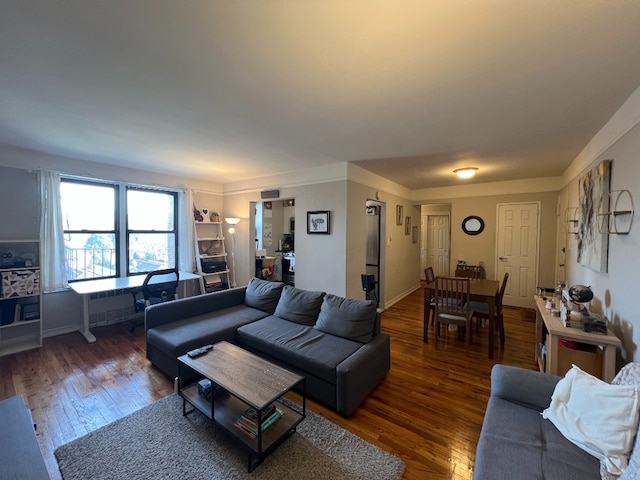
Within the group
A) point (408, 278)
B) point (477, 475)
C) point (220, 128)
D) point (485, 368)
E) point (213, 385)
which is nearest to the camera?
point (477, 475)

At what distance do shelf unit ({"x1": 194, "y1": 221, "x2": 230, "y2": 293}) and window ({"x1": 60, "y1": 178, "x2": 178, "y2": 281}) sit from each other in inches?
17.9

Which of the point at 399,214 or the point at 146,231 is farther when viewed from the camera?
the point at 399,214

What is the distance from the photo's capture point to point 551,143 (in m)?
2.98

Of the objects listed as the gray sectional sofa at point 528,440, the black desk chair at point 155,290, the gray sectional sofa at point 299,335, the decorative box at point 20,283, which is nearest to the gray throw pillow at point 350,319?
the gray sectional sofa at point 299,335

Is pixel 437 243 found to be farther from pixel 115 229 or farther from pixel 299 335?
pixel 115 229

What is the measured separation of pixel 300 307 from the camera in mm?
3018

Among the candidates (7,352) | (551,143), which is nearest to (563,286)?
(551,143)

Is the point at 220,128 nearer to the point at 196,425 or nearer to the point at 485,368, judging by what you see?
the point at 196,425

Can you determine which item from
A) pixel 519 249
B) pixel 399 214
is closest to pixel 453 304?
pixel 399 214

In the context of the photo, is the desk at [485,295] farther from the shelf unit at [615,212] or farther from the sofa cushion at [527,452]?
the sofa cushion at [527,452]

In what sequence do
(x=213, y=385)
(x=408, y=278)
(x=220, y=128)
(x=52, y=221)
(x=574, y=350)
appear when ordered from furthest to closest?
1. (x=408, y=278)
2. (x=52, y=221)
3. (x=220, y=128)
4. (x=574, y=350)
5. (x=213, y=385)

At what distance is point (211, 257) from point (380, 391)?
4098 mm

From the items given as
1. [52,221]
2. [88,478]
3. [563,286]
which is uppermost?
[52,221]

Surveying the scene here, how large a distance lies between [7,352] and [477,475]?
4.79m
